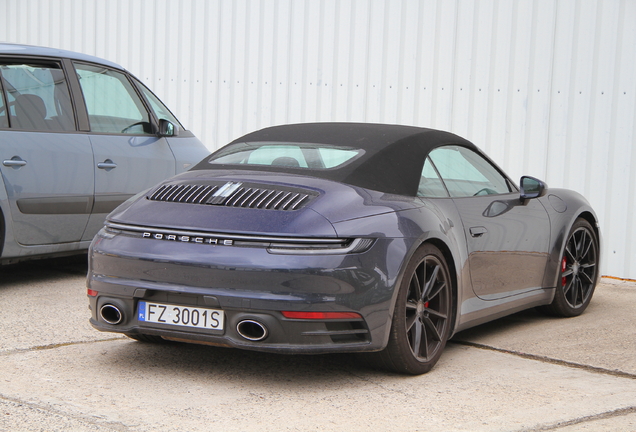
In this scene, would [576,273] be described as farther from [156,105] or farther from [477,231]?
[156,105]

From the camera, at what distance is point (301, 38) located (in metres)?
9.47

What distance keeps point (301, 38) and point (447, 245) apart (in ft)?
18.3

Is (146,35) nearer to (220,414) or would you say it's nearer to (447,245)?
(447,245)

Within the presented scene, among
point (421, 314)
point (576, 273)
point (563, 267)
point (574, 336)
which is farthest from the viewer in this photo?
point (576, 273)

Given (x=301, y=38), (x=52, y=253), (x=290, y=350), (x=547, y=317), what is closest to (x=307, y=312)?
(x=290, y=350)

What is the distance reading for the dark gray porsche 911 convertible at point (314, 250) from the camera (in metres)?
3.79

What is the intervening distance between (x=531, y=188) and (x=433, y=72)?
3.57 meters

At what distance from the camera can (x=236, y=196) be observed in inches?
160

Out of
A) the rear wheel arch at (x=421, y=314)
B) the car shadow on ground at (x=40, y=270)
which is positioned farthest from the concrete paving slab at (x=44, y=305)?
the rear wheel arch at (x=421, y=314)

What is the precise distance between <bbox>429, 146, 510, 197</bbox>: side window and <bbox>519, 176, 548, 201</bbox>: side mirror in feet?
0.34

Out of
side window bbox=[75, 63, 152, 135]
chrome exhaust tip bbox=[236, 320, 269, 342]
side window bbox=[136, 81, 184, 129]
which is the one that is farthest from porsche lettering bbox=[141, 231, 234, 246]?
side window bbox=[136, 81, 184, 129]

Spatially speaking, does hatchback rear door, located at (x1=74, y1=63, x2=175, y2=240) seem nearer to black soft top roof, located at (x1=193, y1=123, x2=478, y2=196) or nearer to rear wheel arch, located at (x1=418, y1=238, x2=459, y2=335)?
black soft top roof, located at (x1=193, y1=123, x2=478, y2=196)

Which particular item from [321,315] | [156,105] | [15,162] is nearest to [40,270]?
[15,162]

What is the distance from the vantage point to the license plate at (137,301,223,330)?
3.83m
